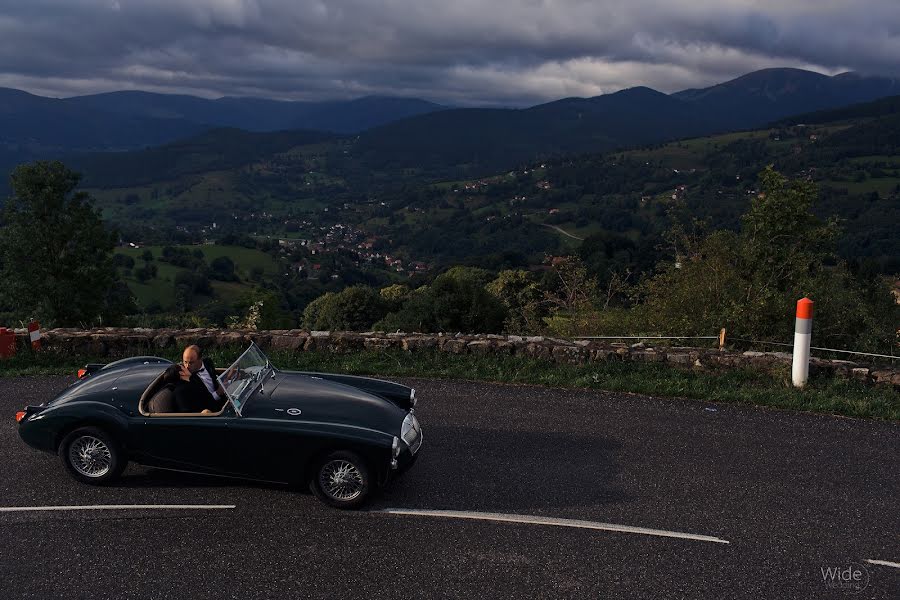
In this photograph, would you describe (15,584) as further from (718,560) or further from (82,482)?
(718,560)

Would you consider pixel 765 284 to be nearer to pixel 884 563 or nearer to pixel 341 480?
pixel 884 563

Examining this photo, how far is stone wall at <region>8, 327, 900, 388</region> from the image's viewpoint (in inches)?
430

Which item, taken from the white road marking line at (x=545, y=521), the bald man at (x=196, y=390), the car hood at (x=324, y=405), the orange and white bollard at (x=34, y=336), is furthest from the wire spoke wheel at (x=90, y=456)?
the orange and white bollard at (x=34, y=336)

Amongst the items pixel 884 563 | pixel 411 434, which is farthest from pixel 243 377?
pixel 884 563

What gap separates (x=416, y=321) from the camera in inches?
1270

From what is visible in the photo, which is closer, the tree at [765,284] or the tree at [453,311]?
the tree at [765,284]

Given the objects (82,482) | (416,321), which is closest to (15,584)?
(82,482)

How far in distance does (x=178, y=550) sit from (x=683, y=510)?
14.2 feet

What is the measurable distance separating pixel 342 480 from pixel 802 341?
666cm

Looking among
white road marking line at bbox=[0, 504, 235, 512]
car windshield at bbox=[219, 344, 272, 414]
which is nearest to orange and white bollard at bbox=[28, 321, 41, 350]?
white road marking line at bbox=[0, 504, 235, 512]

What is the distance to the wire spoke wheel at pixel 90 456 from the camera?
6766mm

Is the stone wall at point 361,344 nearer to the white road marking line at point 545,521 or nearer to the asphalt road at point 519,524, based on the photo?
the asphalt road at point 519,524

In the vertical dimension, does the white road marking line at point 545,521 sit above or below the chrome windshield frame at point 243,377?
below

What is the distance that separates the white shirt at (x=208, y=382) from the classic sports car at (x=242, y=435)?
0.52 feet
